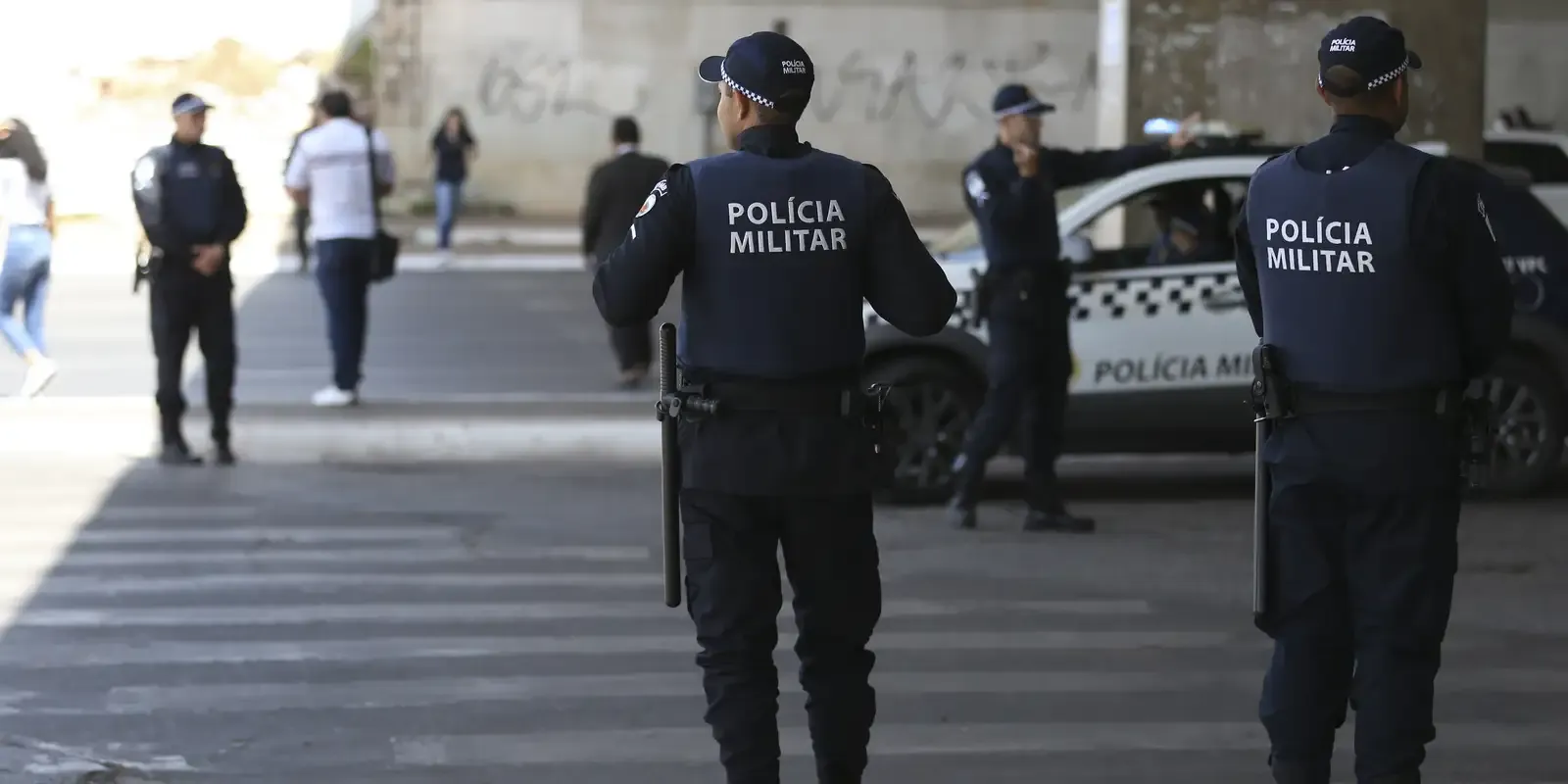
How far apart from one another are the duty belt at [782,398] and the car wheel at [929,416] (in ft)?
18.7

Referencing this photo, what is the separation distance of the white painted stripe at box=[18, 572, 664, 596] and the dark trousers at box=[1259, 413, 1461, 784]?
4192mm

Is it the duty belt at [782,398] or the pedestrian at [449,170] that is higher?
the duty belt at [782,398]

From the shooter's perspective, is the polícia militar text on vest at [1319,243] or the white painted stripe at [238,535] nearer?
the polícia militar text on vest at [1319,243]

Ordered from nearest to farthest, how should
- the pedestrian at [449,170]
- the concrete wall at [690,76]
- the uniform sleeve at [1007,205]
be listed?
the uniform sleeve at [1007,205] < the pedestrian at [449,170] < the concrete wall at [690,76]

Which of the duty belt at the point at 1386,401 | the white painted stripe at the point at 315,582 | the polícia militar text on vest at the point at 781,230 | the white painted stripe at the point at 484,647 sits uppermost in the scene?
the polícia militar text on vest at the point at 781,230

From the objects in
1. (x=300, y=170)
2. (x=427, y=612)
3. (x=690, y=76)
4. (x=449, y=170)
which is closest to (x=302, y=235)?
(x=449, y=170)

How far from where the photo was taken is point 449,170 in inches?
1180

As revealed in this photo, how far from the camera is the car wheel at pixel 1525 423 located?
11.3 metres

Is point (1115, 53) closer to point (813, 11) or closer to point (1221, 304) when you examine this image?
point (1221, 304)

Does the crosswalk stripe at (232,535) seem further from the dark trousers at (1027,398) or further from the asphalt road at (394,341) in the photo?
the asphalt road at (394,341)

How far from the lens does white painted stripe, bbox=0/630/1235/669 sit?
25.3 feet

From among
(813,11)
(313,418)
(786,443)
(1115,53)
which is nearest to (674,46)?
(813,11)

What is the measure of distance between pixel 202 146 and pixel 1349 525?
8.28 m

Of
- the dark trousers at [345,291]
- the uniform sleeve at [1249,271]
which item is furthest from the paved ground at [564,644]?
the dark trousers at [345,291]
